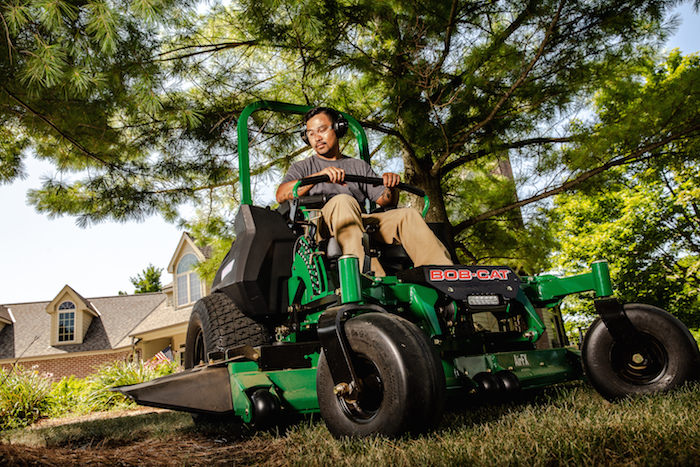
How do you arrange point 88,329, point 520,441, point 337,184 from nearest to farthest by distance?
1. point 520,441
2. point 337,184
3. point 88,329

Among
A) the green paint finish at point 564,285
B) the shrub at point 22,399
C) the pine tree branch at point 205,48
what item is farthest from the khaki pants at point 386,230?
the shrub at point 22,399

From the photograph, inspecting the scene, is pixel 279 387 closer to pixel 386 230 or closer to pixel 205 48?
pixel 386 230

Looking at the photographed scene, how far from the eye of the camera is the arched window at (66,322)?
821 inches

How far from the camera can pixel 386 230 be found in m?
3.02

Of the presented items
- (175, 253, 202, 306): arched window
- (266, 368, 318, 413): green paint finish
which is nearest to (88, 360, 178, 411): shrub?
(266, 368, 318, 413): green paint finish

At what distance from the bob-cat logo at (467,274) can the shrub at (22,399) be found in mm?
6753

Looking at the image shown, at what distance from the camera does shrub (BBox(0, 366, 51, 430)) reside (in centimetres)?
662

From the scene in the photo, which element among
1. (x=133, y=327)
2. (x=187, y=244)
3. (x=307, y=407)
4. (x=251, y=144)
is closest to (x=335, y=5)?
(x=251, y=144)

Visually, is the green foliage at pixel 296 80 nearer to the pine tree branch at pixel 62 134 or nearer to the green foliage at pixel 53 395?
the pine tree branch at pixel 62 134

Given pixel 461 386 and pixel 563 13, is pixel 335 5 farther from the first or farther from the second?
pixel 461 386

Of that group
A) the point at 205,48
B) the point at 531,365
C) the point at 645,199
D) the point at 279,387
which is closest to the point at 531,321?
the point at 531,365

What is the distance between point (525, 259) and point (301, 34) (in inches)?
183

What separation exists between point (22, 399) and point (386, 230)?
6.51 meters

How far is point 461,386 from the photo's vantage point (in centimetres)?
222
